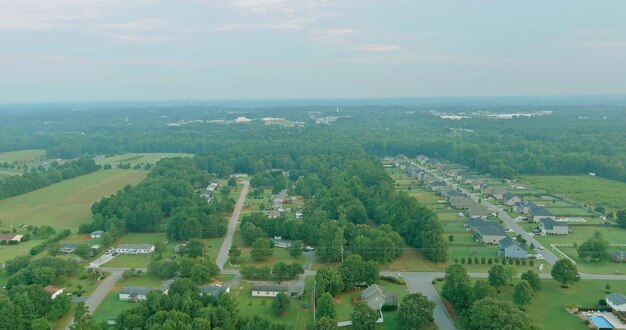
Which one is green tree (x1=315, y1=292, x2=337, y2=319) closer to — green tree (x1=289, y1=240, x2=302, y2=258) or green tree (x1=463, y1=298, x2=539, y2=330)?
green tree (x1=463, y1=298, x2=539, y2=330)

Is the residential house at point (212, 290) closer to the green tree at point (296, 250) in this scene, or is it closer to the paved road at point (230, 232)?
the paved road at point (230, 232)

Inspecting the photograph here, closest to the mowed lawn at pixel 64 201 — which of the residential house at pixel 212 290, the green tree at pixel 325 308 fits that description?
the residential house at pixel 212 290

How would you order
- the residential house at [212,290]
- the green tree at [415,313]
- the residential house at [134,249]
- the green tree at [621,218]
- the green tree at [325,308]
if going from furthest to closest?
the green tree at [621,218]
the residential house at [134,249]
the residential house at [212,290]
the green tree at [325,308]
the green tree at [415,313]

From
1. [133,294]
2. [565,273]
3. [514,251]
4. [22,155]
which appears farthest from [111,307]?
[22,155]

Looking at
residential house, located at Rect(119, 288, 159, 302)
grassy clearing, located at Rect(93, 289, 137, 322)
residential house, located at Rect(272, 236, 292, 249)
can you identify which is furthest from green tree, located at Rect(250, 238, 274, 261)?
grassy clearing, located at Rect(93, 289, 137, 322)

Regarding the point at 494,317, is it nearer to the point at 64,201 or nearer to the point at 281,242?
the point at 281,242
